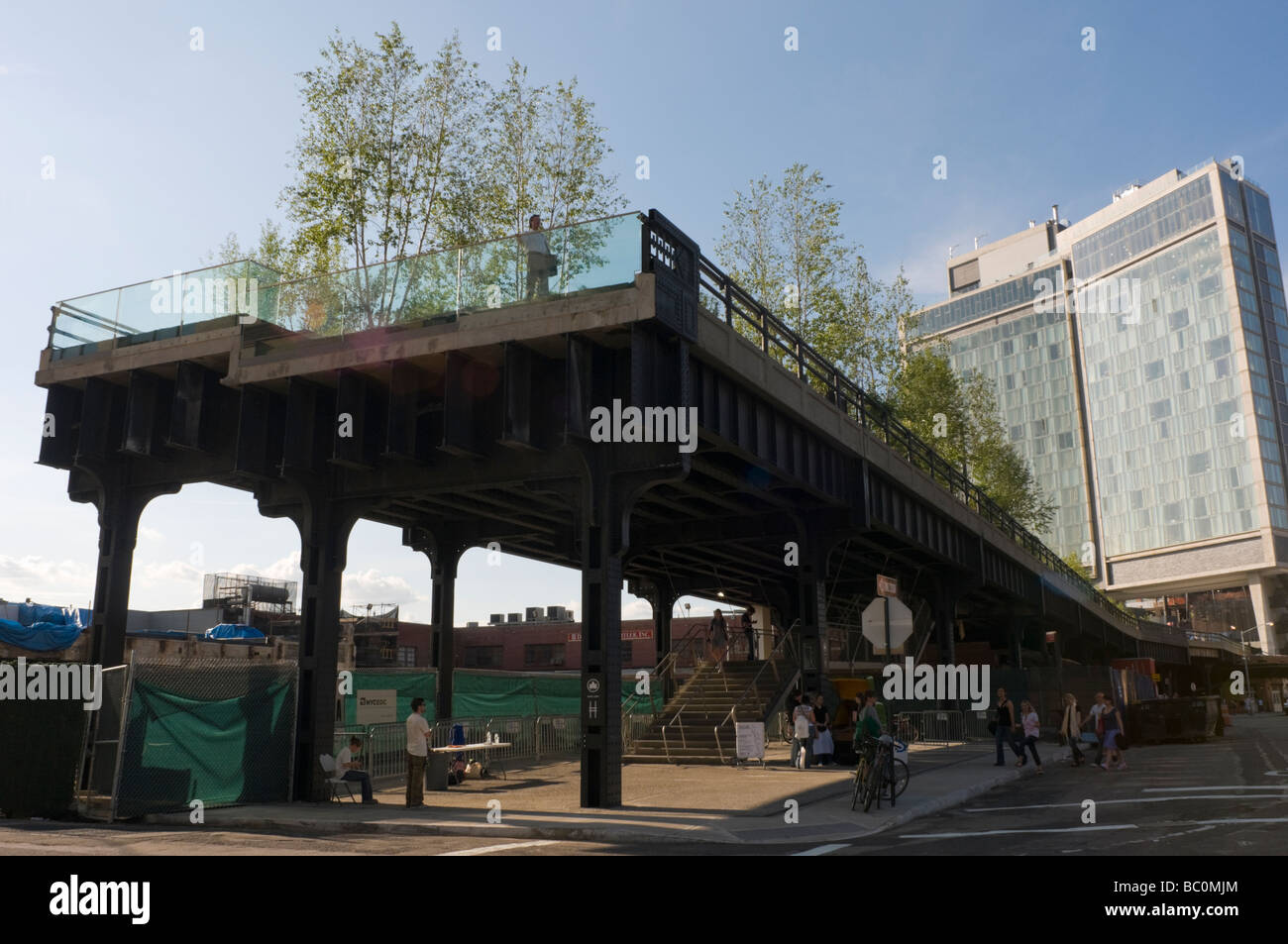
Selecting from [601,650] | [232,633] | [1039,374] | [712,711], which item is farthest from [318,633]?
[1039,374]

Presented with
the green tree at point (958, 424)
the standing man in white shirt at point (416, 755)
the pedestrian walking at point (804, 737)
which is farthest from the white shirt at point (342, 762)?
the green tree at point (958, 424)

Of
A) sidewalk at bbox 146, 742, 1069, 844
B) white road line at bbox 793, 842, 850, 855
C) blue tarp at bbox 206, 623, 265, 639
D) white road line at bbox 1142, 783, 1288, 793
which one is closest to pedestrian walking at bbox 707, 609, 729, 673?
sidewalk at bbox 146, 742, 1069, 844

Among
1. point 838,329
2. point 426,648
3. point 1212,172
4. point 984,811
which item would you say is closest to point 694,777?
point 984,811

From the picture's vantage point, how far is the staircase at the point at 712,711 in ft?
90.5

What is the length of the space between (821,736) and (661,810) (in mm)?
9262

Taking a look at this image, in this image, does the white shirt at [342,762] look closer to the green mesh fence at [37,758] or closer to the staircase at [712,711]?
the green mesh fence at [37,758]

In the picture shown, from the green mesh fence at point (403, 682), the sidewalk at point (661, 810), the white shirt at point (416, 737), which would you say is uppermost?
the green mesh fence at point (403, 682)

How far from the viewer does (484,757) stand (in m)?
25.6

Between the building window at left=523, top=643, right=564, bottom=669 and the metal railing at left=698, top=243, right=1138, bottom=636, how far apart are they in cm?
3928

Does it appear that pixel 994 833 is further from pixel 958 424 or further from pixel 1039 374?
pixel 1039 374

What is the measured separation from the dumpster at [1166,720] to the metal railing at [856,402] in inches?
368

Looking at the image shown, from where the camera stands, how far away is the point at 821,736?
24.2 meters
